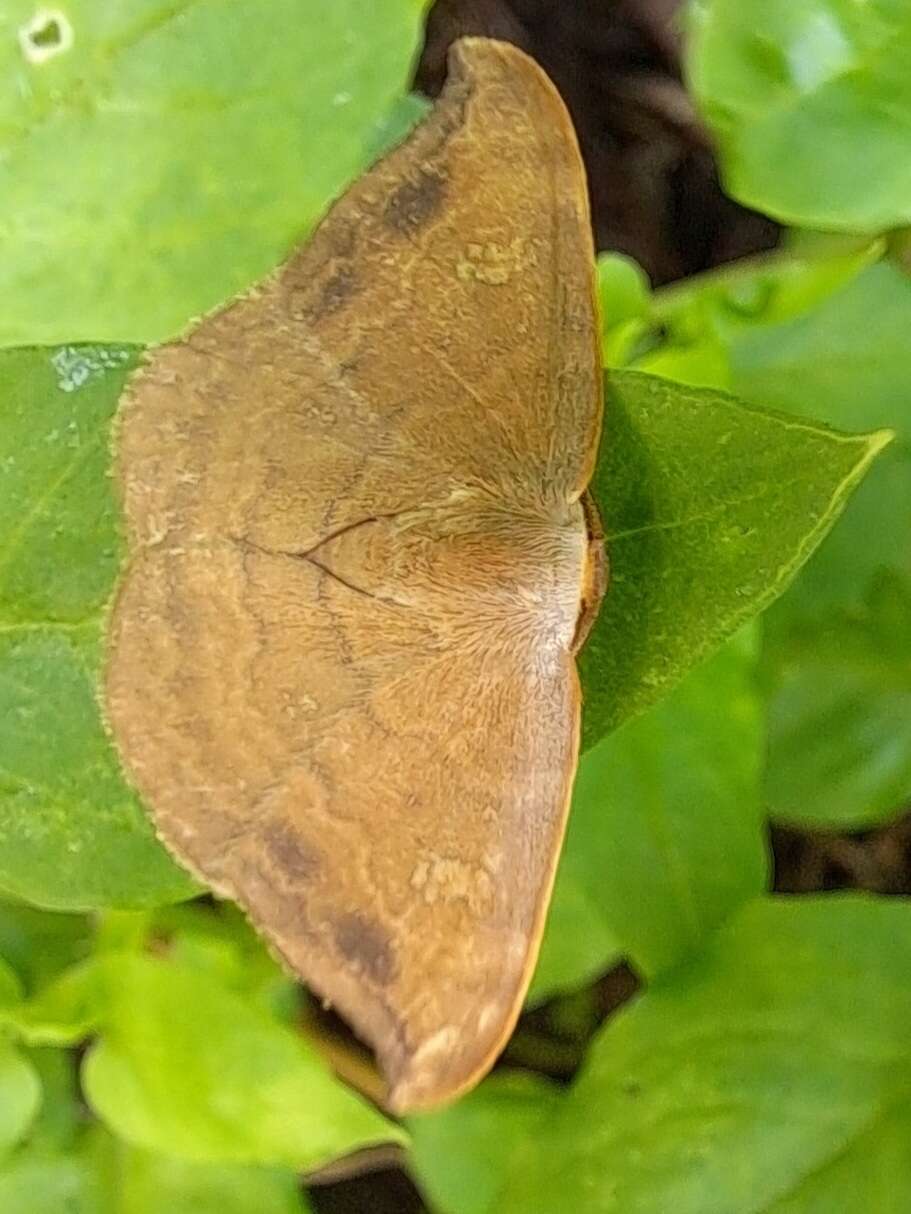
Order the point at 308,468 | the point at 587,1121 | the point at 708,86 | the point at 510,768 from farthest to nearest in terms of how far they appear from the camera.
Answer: the point at 587,1121
the point at 708,86
the point at 308,468
the point at 510,768

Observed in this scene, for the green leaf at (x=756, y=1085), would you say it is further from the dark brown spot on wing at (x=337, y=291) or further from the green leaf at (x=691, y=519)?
the dark brown spot on wing at (x=337, y=291)

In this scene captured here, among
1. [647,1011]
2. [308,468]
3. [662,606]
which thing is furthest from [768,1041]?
[308,468]

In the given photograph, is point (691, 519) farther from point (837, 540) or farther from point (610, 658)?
point (837, 540)

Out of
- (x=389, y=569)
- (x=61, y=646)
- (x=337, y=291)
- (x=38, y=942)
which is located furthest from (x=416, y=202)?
(x=38, y=942)

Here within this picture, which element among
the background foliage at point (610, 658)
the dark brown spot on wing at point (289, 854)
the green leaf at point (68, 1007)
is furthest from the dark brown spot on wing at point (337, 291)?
the green leaf at point (68, 1007)

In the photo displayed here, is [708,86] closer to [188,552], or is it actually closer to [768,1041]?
[188,552]

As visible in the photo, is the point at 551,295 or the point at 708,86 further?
the point at 708,86

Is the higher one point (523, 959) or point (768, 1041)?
point (523, 959)

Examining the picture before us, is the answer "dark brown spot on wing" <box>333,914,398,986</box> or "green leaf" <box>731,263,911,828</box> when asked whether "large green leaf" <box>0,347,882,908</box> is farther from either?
"green leaf" <box>731,263,911,828</box>
